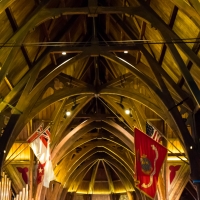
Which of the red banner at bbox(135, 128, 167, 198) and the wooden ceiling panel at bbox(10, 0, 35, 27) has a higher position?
the wooden ceiling panel at bbox(10, 0, 35, 27)

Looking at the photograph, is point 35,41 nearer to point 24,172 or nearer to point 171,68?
point 171,68

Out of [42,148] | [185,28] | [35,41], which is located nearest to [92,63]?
[35,41]

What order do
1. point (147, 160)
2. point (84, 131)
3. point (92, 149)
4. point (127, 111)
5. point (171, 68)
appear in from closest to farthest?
point (147, 160) < point (171, 68) < point (127, 111) < point (84, 131) < point (92, 149)

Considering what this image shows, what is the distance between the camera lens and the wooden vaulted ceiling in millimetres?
13445

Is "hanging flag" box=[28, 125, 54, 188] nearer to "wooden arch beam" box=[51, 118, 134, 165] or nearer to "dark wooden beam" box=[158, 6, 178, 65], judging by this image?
"wooden arch beam" box=[51, 118, 134, 165]

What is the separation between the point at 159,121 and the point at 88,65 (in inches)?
159

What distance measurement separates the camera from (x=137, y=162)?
48.4 feet

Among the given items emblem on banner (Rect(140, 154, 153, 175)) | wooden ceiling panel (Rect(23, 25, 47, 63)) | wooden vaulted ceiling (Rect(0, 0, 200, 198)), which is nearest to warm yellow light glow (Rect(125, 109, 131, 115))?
wooden vaulted ceiling (Rect(0, 0, 200, 198))

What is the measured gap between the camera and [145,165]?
48.1 feet

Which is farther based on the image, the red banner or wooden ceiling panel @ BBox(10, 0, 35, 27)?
the red banner

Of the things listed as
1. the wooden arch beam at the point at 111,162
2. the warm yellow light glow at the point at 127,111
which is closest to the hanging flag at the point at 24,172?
the warm yellow light glow at the point at 127,111

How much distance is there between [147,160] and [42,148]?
360 centimetres

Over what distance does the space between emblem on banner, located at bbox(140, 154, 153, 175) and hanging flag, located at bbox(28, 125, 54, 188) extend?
3.36 metres

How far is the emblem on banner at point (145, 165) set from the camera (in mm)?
14531
